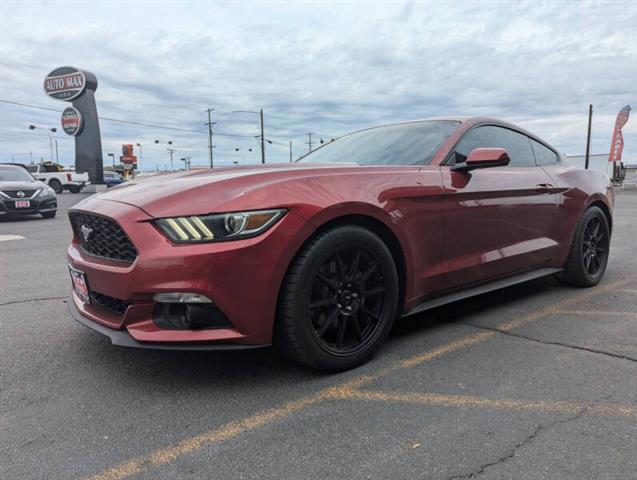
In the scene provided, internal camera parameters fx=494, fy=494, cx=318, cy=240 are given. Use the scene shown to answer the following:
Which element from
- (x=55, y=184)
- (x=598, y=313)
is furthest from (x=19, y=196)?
(x=55, y=184)

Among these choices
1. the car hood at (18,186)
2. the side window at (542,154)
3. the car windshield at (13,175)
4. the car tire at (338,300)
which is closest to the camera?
the car tire at (338,300)

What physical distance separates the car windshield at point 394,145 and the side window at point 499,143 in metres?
0.15

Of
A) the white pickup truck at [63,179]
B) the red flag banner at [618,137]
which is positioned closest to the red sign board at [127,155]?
the white pickup truck at [63,179]

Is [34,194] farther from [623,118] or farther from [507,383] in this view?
[623,118]

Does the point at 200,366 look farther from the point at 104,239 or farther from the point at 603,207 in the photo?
the point at 603,207

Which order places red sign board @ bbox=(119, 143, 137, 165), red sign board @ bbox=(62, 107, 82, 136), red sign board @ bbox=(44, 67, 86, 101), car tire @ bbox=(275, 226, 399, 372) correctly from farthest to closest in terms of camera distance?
red sign board @ bbox=(119, 143, 137, 165) < red sign board @ bbox=(62, 107, 82, 136) < red sign board @ bbox=(44, 67, 86, 101) < car tire @ bbox=(275, 226, 399, 372)

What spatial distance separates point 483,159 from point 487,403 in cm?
154

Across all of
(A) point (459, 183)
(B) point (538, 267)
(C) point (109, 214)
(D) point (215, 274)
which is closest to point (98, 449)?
(D) point (215, 274)

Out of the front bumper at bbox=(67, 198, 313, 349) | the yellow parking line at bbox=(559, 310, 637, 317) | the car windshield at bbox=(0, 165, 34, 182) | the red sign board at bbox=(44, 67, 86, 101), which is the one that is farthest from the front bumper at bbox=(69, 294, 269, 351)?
the red sign board at bbox=(44, 67, 86, 101)

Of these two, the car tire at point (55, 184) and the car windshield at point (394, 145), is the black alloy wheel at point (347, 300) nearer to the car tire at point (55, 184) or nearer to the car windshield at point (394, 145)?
the car windshield at point (394, 145)

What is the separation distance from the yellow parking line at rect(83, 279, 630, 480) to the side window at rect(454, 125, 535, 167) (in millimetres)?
1295

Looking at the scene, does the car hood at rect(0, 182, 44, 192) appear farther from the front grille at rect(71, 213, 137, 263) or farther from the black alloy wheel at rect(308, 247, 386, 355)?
the black alloy wheel at rect(308, 247, 386, 355)

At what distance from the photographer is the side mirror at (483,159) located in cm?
319

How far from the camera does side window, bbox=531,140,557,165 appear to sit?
4.33 metres
